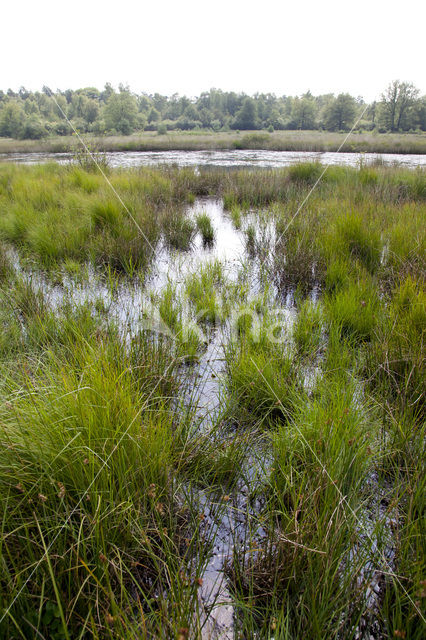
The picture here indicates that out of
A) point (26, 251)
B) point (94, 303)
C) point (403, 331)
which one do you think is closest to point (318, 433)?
point (403, 331)

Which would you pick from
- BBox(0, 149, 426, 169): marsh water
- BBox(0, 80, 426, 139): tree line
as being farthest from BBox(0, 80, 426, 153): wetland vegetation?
BBox(0, 149, 426, 169): marsh water

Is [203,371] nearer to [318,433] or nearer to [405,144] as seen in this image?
[318,433]

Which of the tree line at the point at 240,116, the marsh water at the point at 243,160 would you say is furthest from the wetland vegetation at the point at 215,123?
the marsh water at the point at 243,160

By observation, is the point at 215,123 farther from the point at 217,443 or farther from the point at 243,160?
the point at 217,443

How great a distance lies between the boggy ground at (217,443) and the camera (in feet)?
3.49

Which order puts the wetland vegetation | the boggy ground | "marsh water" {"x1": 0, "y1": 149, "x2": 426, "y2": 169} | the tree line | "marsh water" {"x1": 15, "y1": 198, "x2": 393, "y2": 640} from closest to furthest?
the boggy ground, "marsh water" {"x1": 15, "y1": 198, "x2": 393, "y2": 640}, "marsh water" {"x1": 0, "y1": 149, "x2": 426, "y2": 169}, the wetland vegetation, the tree line

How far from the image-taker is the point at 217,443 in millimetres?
1747

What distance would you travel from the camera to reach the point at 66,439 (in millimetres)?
1245

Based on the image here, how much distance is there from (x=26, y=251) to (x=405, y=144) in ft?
91.1

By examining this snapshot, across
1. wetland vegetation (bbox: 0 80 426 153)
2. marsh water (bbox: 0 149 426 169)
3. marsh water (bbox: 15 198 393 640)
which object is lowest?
marsh water (bbox: 15 198 393 640)

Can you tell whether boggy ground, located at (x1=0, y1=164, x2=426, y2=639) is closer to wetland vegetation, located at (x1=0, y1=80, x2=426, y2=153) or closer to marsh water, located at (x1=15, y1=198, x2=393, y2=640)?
marsh water, located at (x1=15, y1=198, x2=393, y2=640)

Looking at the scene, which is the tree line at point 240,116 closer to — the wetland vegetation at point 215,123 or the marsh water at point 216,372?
the wetland vegetation at point 215,123

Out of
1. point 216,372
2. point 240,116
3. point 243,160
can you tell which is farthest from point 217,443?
point 240,116

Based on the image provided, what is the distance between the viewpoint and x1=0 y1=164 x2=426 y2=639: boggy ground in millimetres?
1062
